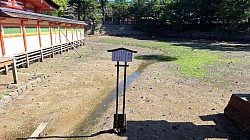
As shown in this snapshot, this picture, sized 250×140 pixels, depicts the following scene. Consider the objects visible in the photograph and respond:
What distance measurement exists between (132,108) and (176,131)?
75.4 inches

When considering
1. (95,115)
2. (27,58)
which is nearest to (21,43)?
(27,58)

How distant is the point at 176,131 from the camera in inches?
220

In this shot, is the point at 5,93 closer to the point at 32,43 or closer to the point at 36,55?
the point at 32,43

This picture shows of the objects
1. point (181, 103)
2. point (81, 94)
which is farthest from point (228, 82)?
point (81, 94)

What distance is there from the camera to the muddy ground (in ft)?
18.2

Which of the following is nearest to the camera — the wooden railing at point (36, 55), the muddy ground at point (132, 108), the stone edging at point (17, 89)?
the muddy ground at point (132, 108)

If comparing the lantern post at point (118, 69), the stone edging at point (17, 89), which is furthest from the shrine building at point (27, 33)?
the lantern post at point (118, 69)

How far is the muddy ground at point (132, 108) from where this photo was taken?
554 cm

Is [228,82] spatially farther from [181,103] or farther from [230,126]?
[230,126]

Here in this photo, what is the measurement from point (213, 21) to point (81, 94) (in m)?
45.9

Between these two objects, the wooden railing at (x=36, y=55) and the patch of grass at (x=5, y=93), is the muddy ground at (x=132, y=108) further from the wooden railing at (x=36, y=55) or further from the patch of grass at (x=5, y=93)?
the wooden railing at (x=36, y=55)

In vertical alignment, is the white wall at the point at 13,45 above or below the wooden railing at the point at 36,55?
above

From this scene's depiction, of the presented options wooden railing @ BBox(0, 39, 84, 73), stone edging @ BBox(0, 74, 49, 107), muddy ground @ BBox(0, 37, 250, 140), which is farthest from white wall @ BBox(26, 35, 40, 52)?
stone edging @ BBox(0, 74, 49, 107)

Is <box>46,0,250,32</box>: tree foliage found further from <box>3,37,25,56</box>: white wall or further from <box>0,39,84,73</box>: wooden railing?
<box>3,37,25,56</box>: white wall
